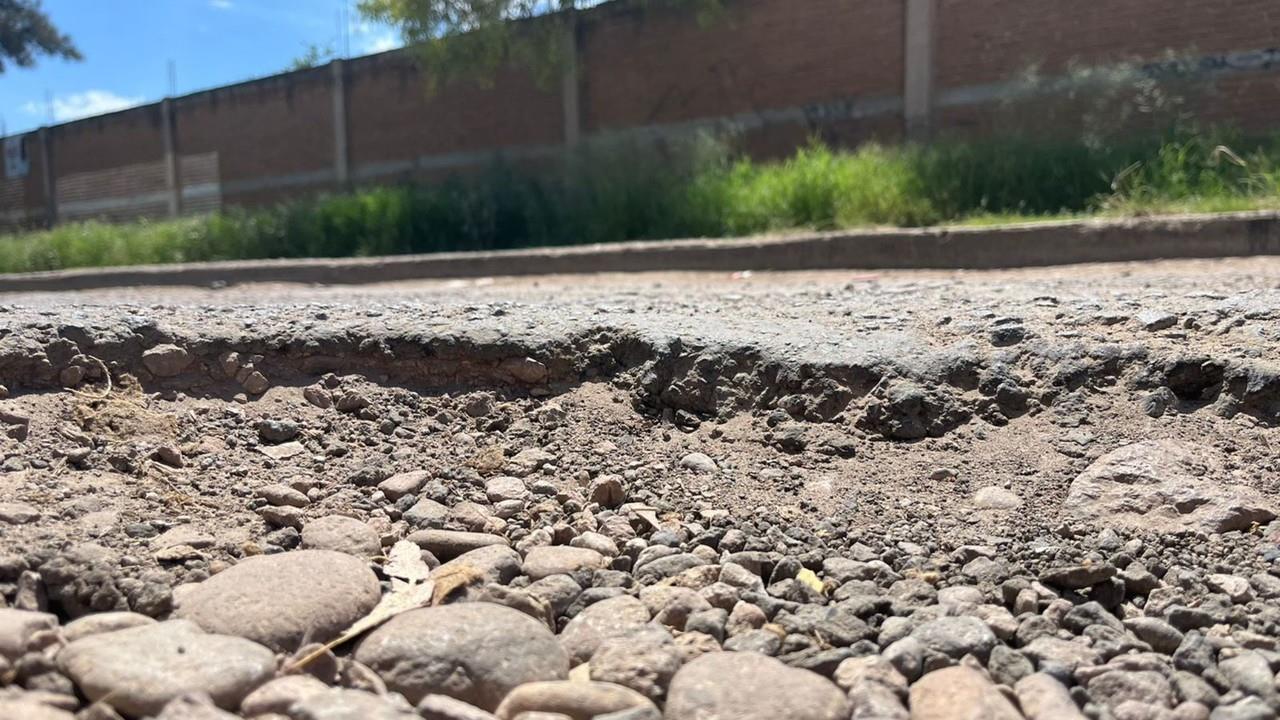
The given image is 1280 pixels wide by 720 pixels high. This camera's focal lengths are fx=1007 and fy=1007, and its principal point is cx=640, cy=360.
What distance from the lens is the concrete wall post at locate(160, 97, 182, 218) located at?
63.8ft

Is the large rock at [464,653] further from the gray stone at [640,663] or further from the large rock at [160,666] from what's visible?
the large rock at [160,666]

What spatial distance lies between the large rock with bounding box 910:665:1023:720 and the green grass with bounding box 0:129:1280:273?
5955mm

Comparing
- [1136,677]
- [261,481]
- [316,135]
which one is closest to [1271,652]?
[1136,677]

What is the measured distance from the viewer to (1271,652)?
1703 millimetres

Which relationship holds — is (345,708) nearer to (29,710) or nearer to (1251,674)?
(29,710)

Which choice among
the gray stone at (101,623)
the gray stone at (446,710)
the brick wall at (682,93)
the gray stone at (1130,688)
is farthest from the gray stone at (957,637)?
the brick wall at (682,93)

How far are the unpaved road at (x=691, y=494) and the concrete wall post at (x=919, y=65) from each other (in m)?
8.03

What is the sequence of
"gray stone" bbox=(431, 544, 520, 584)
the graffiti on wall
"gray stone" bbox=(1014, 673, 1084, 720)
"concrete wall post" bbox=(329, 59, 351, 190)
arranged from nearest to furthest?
"gray stone" bbox=(1014, 673, 1084, 720) < "gray stone" bbox=(431, 544, 520, 584) < the graffiti on wall < "concrete wall post" bbox=(329, 59, 351, 190)

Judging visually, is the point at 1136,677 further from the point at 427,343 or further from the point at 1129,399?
the point at 427,343

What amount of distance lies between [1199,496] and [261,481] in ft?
6.84

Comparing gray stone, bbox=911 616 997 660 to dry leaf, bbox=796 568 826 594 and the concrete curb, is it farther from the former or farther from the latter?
the concrete curb

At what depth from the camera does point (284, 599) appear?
5.82 ft

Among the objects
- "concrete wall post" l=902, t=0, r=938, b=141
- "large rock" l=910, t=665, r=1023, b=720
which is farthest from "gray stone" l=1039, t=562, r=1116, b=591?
"concrete wall post" l=902, t=0, r=938, b=141

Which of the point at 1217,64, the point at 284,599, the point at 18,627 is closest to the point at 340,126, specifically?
the point at 1217,64
